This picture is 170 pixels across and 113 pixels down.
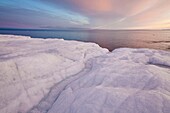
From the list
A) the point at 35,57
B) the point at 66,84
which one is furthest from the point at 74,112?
the point at 35,57

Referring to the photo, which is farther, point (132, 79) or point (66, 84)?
point (66, 84)

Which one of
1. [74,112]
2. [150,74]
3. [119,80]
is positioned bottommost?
[74,112]

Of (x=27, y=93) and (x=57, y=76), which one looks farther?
(x=57, y=76)

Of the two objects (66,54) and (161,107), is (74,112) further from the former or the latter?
(66,54)

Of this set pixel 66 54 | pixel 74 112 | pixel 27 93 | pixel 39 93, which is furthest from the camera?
pixel 66 54

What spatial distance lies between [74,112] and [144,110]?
242 centimetres

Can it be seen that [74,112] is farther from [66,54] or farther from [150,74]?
[66,54]

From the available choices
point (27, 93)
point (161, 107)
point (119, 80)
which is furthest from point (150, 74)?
point (27, 93)

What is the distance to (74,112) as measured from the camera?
4930 mm

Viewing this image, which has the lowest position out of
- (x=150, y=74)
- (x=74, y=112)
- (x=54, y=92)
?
(x=54, y=92)

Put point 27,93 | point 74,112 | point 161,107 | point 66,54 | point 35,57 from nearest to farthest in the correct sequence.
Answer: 1. point 161,107
2. point 74,112
3. point 27,93
4. point 35,57
5. point 66,54

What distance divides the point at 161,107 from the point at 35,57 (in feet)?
23.9

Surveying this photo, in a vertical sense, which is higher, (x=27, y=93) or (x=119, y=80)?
(x=119, y=80)

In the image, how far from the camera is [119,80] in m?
6.56
